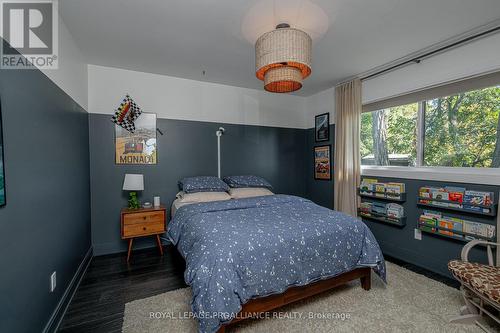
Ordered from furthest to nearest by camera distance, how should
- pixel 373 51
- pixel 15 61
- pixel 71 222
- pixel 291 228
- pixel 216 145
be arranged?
pixel 216 145 < pixel 373 51 < pixel 71 222 < pixel 291 228 < pixel 15 61

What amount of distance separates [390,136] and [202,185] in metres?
2.88

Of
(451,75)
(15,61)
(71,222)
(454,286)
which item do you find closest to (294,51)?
(15,61)

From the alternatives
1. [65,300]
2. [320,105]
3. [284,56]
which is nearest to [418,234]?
[320,105]

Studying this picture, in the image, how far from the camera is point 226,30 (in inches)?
89.5

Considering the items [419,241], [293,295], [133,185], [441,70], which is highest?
[441,70]

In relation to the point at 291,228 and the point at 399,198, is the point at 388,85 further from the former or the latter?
the point at 291,228

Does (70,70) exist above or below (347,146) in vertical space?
above

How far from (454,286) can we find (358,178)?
161 centimetres

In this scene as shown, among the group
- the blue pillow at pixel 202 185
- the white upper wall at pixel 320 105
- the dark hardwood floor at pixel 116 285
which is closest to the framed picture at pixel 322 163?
Result: the white upper wall at pixel 320 105

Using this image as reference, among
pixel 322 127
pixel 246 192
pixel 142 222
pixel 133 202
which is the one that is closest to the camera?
pixel 142 222

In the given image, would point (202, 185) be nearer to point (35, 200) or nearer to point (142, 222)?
point (142, 222)

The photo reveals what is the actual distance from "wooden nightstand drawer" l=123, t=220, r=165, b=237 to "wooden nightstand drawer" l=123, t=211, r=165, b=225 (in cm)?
3

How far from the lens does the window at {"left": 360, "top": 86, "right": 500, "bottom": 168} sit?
95.5 inches

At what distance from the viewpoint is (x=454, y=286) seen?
2338mm
